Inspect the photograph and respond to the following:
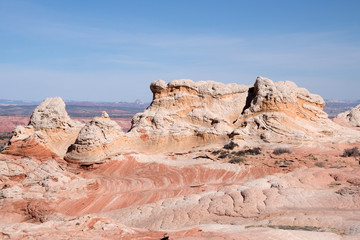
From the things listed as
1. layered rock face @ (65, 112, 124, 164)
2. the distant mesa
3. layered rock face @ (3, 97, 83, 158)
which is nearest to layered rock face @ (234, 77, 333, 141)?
the distant mesa

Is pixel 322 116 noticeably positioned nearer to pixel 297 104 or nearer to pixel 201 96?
pixel 297 104

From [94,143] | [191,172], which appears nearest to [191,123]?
[94,143]

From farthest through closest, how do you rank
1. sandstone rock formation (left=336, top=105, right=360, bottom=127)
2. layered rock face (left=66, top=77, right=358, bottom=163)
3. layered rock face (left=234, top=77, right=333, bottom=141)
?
sandstone rock formation (left=336, top=105, right=360, bottom=127), layered rock face (left=234, top=77, right=333, bottom=141), layered rock face (left=66, top=77, right=358, bottom=163)

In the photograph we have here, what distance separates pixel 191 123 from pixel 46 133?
1185 centimetres

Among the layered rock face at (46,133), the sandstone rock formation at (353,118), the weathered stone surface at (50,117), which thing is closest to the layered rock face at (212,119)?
the layered rock face at (46,133)

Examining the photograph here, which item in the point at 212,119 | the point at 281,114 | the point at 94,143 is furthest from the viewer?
the point at 212,119

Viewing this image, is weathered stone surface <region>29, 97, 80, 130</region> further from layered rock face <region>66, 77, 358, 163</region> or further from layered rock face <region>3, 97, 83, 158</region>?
layered rock face <region>66, 77, 358, 163</region>

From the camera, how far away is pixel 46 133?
83.1 ft

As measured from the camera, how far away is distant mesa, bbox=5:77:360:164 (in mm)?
23141

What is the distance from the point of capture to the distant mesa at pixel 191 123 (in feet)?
75.9

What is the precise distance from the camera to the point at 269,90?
2611 cm

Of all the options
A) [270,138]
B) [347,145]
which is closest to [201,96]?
[270,138]

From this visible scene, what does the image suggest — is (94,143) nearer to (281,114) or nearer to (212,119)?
(212,119)

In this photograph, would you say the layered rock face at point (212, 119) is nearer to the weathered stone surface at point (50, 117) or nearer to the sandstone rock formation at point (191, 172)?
the sandstone rock formation at point (191, 172)
